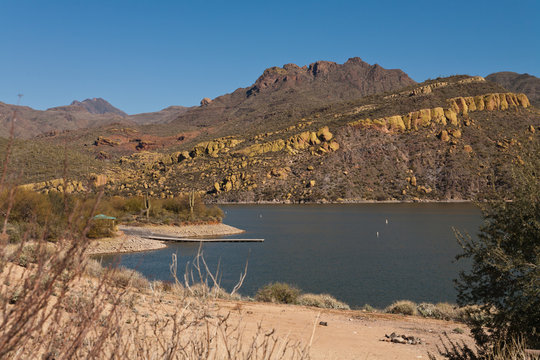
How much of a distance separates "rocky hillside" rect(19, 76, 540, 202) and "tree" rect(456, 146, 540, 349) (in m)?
83.6

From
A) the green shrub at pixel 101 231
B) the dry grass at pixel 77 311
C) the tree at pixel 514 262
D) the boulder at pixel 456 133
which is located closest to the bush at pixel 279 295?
the tree at pixel 514 262

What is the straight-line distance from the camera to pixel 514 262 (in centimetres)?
769

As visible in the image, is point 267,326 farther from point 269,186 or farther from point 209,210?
point 269,186

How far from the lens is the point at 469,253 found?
8984 mm

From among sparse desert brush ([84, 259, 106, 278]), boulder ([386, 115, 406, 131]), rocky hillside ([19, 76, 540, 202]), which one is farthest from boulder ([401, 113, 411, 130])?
sparse desert brush ([84, 259, 106, 278])

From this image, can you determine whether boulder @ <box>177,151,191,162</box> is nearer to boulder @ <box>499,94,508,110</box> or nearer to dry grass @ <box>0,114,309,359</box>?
boulder @ <box>499,94,508,110</box>

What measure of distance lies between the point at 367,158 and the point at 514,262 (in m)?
94.6

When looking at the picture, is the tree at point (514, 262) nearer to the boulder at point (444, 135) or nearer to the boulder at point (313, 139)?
the boulder at point (313, 139)

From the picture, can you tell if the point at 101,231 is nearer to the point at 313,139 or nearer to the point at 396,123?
the point at 313,139

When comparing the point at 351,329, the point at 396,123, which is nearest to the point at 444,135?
the point at 396,123

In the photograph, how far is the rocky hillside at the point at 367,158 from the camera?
306ft

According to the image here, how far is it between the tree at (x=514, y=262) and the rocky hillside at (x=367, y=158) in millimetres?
83581

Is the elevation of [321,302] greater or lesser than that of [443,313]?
lesser

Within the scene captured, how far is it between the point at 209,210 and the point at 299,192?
4206 centimetres
